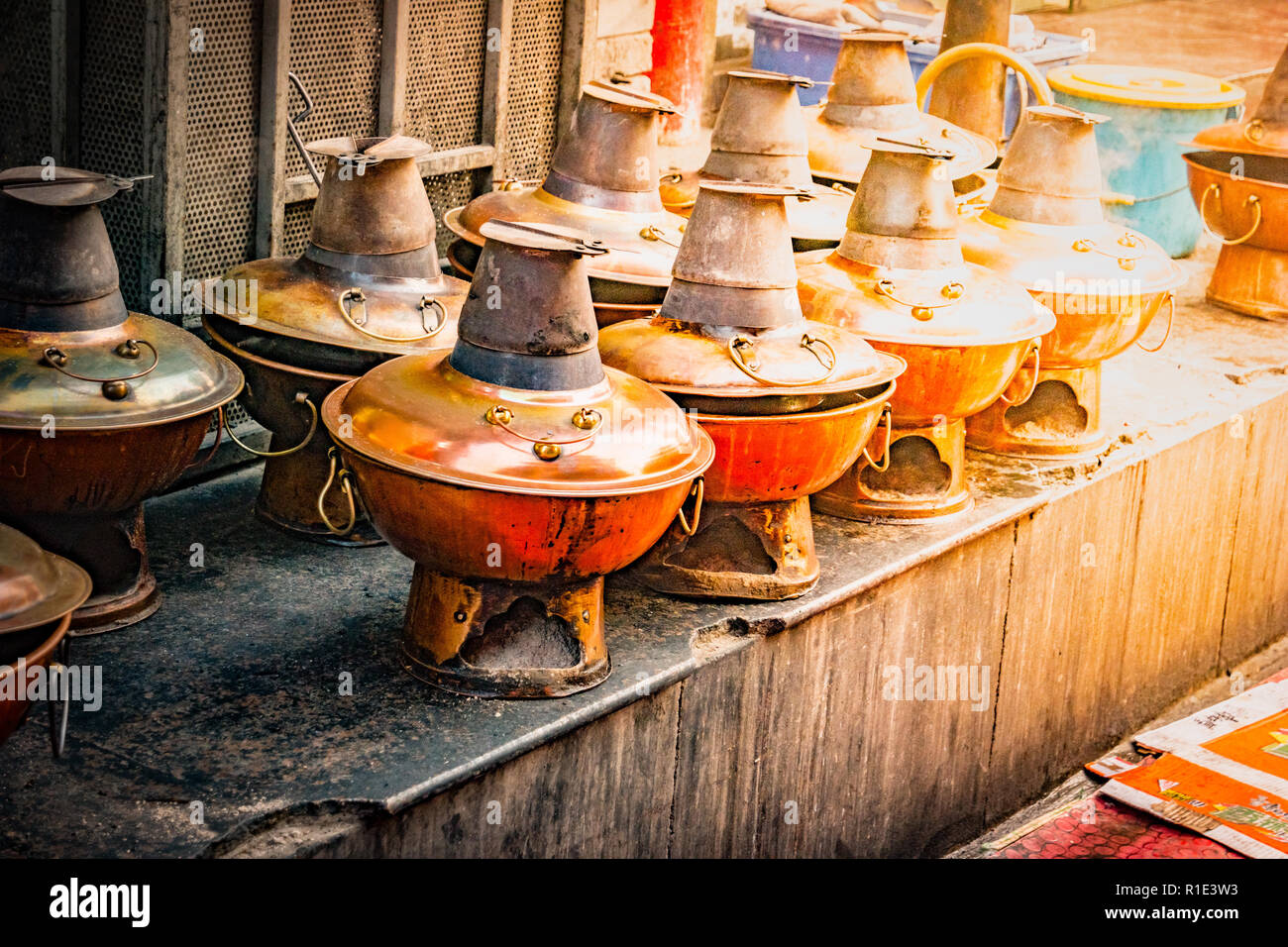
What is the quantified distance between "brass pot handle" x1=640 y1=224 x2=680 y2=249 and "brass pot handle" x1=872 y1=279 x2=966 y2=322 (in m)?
0.63

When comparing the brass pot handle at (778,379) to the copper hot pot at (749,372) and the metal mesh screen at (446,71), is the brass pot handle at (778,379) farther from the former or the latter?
the metal mesh screen at (446,71)

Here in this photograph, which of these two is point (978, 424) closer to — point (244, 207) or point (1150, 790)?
point (1150, 790)

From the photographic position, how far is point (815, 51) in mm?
9664

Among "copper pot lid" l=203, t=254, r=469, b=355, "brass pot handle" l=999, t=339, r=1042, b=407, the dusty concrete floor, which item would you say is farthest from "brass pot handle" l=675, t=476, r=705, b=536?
the dusty concrete floor

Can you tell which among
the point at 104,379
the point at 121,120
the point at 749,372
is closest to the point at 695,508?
the point at 749,372

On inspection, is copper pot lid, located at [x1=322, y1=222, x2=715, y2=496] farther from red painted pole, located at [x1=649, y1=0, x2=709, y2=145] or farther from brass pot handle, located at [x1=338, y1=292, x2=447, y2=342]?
red painted pole, located at [x1=649, y1=0, x2=709, y2=145]

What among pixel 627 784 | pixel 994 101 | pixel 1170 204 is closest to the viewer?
pixel 627 784

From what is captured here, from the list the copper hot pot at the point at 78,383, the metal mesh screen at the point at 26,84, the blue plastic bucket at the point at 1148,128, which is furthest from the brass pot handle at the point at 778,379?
the blue plastic bucket at the point at 1148,128

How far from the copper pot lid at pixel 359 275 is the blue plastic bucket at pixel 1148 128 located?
481 cm

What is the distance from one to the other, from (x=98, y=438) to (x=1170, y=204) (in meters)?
6.48

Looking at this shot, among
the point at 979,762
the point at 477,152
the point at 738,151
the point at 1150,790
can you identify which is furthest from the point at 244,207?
the point at 1150,790

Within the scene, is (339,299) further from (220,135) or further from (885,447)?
(885,447)

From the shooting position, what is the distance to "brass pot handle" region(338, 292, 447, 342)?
4.11 meters

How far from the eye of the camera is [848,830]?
4.68 meters
